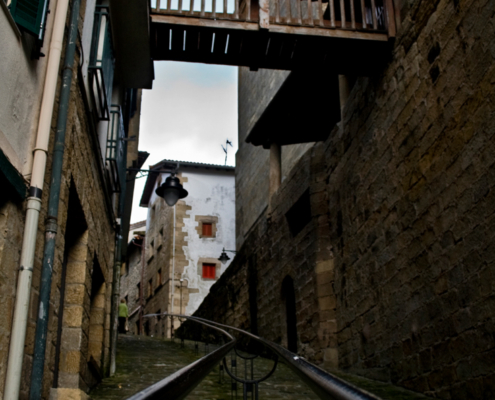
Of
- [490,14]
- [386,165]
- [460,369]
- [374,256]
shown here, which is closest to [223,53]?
[386,165]

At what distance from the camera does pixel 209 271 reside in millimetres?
27453

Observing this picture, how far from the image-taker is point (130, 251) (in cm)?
3541

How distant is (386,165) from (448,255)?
1657 millimetres

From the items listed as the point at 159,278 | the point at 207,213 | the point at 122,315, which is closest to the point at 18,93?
the point at 122,315

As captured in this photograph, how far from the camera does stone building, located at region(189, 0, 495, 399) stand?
490 centimetres

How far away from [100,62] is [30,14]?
208 centimetres

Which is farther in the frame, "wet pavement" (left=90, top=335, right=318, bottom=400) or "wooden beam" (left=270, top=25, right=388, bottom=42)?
"wooden beam" (left=270, top=25, right=388, bottom=42)

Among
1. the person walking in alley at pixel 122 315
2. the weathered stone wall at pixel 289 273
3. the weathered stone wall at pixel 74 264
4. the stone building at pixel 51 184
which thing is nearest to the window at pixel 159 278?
the person walking in alley at pixel 122 315

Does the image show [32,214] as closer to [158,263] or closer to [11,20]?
[11,20]

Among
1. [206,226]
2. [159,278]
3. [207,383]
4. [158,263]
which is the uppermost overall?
[206,226]

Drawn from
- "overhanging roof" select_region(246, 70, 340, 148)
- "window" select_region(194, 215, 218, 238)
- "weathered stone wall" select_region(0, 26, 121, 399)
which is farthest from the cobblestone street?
"window" select_region(194, 215, 218, 238)

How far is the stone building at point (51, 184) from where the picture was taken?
346 cm

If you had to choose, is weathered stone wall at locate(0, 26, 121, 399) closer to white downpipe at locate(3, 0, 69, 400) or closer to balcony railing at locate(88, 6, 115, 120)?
white downpipe at locate(3, 0, 69, 400)

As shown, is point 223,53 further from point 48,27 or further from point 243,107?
point 243,107
